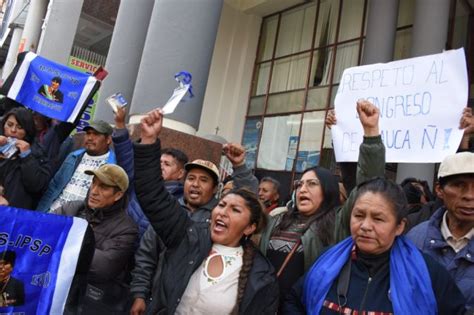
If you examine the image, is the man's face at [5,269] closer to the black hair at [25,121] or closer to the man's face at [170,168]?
the man's face at [170,168]

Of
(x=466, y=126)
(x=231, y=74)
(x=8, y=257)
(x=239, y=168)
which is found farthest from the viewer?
(x=231, y=74)

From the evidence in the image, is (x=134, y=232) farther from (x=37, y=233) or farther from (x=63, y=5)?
(x=63, y=5)

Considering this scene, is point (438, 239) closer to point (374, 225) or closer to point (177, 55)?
point (374, 225)

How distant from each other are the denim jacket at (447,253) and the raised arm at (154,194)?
134 cm

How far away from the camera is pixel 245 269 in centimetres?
244

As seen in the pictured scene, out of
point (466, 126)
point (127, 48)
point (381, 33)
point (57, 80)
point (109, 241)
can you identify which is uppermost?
point (381, 33)

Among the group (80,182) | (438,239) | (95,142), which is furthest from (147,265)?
(438,239)

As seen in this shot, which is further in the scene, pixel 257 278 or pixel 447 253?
pixel 257 278

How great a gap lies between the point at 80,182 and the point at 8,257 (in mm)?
1757

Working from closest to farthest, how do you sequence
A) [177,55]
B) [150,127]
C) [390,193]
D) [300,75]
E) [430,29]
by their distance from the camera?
[390,193]
[150,127]
[177,55]
[430,29]
[300,75]

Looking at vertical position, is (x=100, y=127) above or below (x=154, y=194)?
above

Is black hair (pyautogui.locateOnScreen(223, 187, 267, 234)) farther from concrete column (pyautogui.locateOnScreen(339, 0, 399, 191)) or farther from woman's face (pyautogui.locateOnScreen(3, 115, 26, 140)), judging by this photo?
concrete column (pyautogui.locateOnScreen(339, 0, 399, 191))

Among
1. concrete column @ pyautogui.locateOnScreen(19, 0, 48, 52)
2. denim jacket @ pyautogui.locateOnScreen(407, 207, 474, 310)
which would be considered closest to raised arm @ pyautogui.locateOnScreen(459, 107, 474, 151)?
denim jacket @ pyautogui.locateOnScreen(407, 207, 474, 310)

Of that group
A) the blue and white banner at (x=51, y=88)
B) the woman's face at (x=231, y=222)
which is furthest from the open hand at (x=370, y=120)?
the blue and white banner at (x=51, y=88)
